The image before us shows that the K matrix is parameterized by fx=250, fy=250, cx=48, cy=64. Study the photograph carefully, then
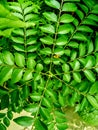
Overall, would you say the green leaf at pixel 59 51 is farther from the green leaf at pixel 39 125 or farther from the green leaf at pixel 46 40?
the green leaf at pixel 39 125

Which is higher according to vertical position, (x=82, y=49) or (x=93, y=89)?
(x=82, y=49)

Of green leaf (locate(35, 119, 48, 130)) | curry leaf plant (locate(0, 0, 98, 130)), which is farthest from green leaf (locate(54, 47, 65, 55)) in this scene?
green leaf (locate(35, 119, 48, 130))

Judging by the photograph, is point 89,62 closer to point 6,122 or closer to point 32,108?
point 32,108

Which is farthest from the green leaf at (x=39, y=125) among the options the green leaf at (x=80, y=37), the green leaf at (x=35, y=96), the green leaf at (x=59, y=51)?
the green leaf at (x=80, y=37)

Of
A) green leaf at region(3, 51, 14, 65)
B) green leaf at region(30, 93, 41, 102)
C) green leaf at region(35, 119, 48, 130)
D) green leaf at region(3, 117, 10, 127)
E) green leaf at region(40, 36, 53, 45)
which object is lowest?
green leaf at region(3, 117, 10, 127)

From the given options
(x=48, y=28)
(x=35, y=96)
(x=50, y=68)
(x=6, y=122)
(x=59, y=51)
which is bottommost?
(x=6, y=122)

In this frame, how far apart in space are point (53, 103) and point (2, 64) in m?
0.39

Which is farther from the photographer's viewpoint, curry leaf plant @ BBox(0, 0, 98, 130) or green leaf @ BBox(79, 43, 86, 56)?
green leaf @ BBox(79, 43, 86, 56)

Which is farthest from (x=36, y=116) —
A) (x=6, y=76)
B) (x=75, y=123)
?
(x=75, y=123)

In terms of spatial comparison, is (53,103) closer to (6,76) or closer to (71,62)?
(71,62)

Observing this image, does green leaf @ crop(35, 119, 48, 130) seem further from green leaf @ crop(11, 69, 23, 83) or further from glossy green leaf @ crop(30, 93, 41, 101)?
green leaf @ crop(11, 69, 23, 83)

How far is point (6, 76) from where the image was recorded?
3.83 ft

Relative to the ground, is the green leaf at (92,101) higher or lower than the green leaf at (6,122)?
higher

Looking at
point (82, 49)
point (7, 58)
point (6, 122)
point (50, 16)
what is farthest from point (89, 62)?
point (6, 122)
